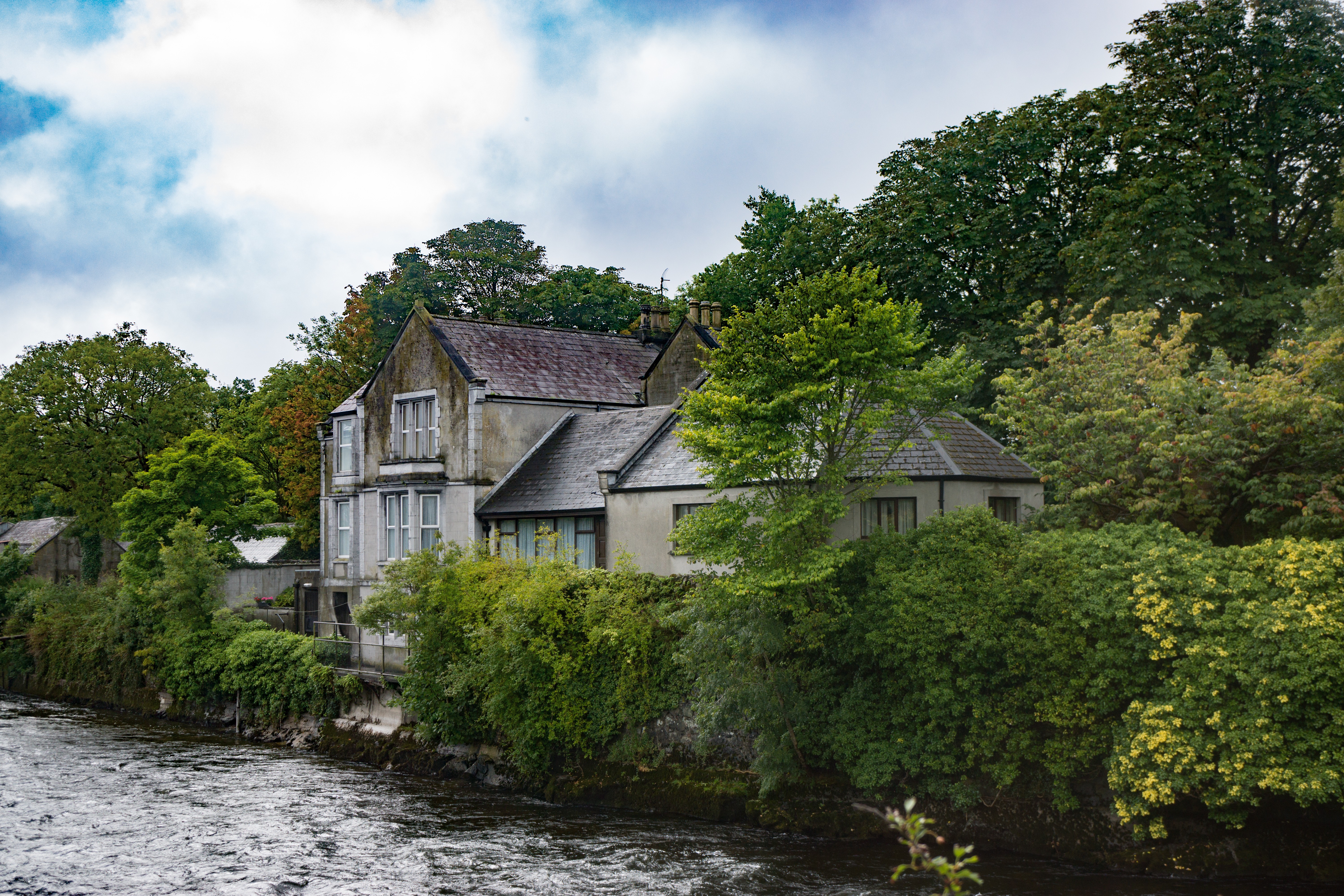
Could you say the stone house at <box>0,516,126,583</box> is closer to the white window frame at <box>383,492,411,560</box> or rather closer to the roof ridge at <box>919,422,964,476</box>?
the white window frame at <box>383,492,411,560</box>

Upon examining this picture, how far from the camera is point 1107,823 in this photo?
20.8 m

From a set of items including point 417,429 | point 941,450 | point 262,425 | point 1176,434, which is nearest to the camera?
point 1176,434

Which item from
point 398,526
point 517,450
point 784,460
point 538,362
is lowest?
point 398,526

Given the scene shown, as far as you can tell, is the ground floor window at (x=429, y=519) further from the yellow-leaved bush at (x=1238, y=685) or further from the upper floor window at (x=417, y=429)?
the yellow-leaved bush at (x=1238, y=685)

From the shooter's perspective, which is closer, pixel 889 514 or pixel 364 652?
pixel 889 514

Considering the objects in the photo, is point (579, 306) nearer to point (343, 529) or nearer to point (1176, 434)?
point (343, 529)

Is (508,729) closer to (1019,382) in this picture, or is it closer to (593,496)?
(593,496)

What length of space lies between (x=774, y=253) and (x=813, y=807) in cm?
2997

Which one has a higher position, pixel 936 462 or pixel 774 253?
pixel 774 253

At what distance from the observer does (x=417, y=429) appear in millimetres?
41500

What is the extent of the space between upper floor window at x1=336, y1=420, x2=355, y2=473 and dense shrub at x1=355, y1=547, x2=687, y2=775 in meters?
13.9

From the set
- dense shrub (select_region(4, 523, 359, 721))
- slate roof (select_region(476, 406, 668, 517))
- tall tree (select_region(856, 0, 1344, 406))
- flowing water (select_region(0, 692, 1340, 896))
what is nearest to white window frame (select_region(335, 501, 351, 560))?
dense shrub (select_region(4, 523, 359, 721))

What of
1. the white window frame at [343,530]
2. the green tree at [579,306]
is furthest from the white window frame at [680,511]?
the green tree at [579,306]

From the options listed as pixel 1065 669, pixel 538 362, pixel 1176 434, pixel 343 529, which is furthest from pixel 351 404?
pixel 1176 434
